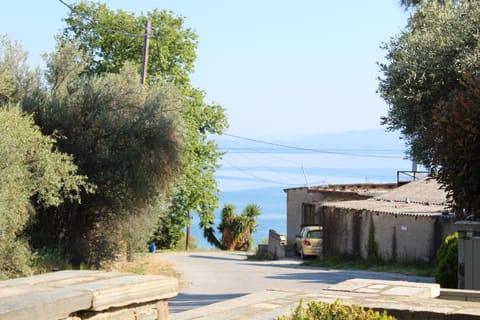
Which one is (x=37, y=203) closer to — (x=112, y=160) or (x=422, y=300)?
(x=112, y=160)

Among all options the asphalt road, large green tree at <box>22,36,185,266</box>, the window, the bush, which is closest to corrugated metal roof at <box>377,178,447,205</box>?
the asphalt road

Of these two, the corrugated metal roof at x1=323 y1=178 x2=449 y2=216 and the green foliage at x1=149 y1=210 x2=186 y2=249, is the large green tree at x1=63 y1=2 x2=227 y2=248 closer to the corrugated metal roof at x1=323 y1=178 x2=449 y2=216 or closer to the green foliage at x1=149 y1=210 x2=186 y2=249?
the green foliage at x1=149 y1=210 x2=186 y2=249

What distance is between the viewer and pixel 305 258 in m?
37.3

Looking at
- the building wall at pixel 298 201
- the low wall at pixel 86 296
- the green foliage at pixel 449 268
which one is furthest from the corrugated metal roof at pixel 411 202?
the low wall at pixel 86 296

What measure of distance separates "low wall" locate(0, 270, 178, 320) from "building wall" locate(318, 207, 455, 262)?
22487mm

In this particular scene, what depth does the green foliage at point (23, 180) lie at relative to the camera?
20.7m

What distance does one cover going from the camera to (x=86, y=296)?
5707mm

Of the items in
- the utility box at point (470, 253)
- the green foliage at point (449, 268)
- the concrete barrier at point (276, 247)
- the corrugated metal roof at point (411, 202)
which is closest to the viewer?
the utility box at point (470, 253)

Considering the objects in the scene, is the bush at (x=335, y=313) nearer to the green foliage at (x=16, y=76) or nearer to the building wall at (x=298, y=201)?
the green foliage at (x=16, y=76)

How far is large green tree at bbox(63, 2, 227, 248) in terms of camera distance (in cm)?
4478

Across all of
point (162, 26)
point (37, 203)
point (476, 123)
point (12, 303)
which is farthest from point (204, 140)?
point (12, 303)

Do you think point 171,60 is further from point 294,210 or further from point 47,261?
point 47,261

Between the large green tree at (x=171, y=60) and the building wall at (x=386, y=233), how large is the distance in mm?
11687

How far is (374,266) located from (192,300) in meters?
12.7
